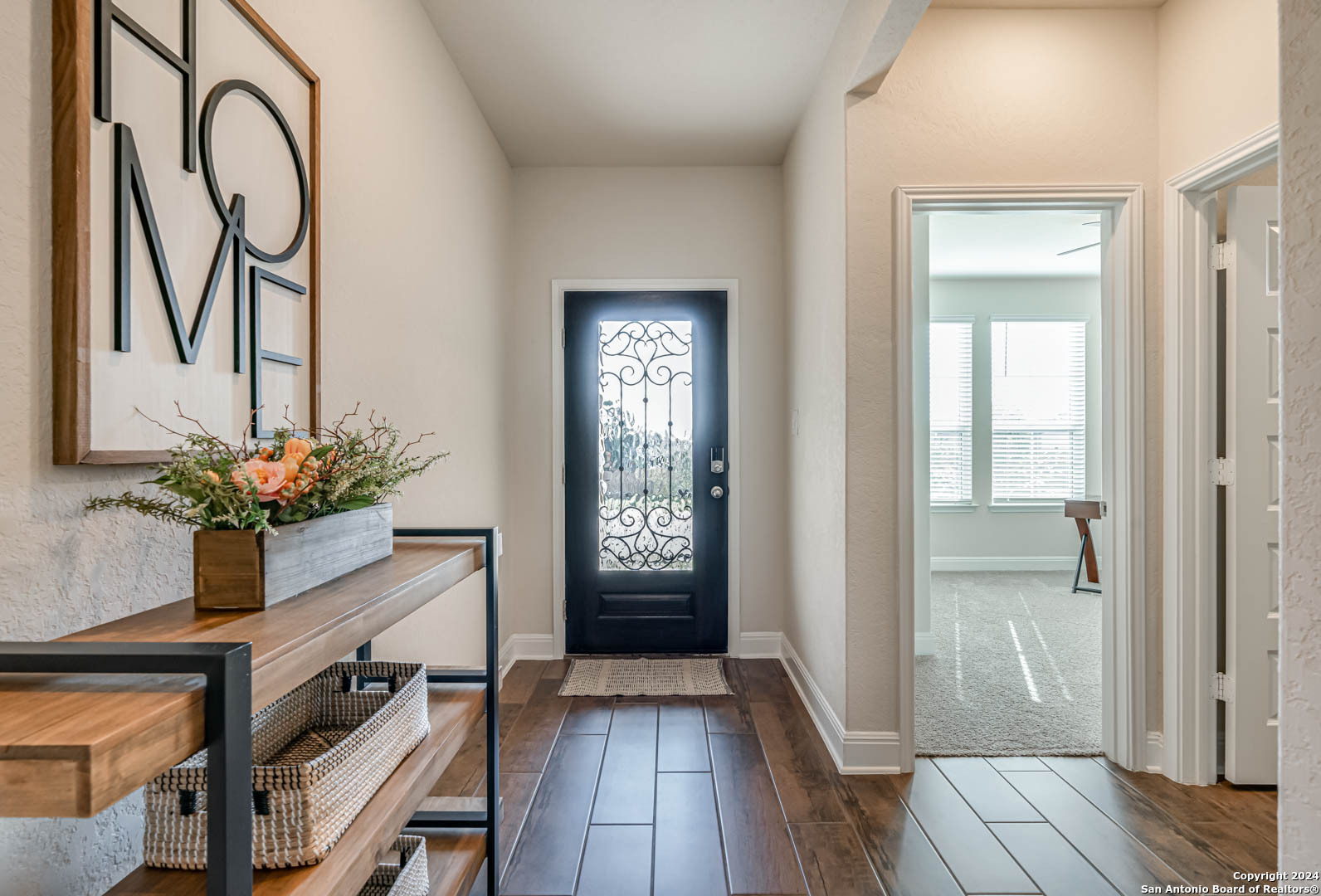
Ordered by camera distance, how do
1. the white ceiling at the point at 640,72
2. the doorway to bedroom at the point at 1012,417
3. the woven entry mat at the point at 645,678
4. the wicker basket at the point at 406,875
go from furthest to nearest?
the doorway to bedroom at the point at 1012,417 → the woven entry mat at the point at 645,678 → the white ceiling at the point at 640,72 → the wicker basket at the point at 406,875

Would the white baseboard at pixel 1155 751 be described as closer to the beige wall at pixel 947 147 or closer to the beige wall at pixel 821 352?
the beige wall at pixel 947 147

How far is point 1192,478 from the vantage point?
2.39 m

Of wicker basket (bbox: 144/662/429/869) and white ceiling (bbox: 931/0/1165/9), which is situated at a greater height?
white ceiling (bbox: 931/0/1165/9)

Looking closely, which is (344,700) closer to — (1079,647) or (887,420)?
(887,420)

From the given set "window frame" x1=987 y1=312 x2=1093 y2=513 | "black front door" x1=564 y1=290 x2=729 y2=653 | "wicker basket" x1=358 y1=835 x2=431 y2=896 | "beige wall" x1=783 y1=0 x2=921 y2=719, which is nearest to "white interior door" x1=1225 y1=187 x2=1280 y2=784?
"beige wall" x1=783 y1=0 x2=921 y2=719

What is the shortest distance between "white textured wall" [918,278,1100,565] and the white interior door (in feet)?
14.0

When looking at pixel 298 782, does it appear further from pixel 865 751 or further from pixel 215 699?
pixel 865 751

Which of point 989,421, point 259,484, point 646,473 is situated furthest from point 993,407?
point 259,484

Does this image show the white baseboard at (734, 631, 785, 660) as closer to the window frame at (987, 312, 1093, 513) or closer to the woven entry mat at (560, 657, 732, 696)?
the woven entry mat at (560, 657, 732, 696)

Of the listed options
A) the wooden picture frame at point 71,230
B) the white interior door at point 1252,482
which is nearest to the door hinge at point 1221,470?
the white interior door at point 1252,482

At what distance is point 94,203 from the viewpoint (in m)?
1.04

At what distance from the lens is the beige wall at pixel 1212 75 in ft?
6.88

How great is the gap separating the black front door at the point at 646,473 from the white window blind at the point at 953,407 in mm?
3436

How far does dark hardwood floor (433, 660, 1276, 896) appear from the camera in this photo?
1.89 meters
